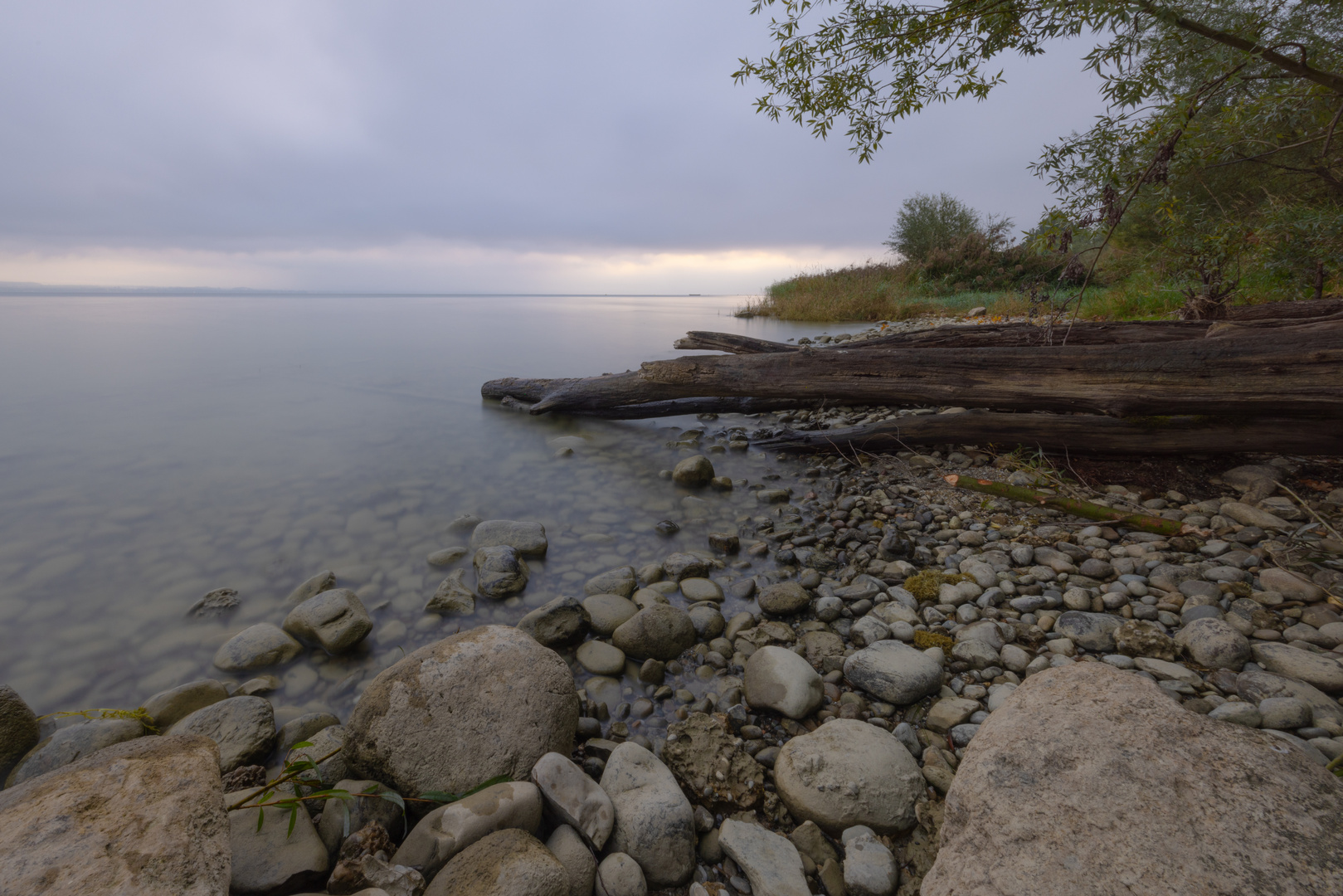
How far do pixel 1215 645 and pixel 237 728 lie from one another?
3.95 meters

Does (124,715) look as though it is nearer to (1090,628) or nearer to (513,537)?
(513,537)

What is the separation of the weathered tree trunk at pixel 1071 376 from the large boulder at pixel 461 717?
3907 millimetres

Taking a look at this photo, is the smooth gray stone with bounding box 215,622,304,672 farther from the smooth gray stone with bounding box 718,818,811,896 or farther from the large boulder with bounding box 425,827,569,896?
the smooth gray stone with bounding box 718,818,811,896

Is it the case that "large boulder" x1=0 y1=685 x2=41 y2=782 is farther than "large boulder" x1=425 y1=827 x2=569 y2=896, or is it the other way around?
"large boulder" x1=0 y1=685 x2=41 y2=782

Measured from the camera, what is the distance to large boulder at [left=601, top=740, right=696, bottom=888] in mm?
1700

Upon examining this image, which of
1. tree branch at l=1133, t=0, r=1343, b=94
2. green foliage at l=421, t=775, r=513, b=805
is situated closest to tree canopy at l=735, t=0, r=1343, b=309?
tree branch at l=1133, t=0, r=1343, b=94

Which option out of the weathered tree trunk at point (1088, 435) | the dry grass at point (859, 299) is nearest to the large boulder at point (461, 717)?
the weathered tree trunk at point (1088, 435)

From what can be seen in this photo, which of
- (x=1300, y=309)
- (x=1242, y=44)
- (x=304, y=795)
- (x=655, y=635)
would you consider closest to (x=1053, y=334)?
(x=1300, y=309)

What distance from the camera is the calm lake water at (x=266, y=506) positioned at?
9.71 feet

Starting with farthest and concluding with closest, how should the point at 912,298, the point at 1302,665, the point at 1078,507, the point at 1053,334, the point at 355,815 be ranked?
the point at 912,298
the point at 1053,334
the point at 1078,507
the point at 1302,665
the point at 355,815

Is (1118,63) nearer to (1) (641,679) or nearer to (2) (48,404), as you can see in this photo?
(1) (641,679)

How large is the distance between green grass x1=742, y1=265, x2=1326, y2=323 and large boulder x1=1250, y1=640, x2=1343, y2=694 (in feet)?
25.9

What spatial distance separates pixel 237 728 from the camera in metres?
2.22

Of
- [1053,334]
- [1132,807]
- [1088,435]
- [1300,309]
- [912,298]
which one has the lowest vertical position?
[1132,807]
